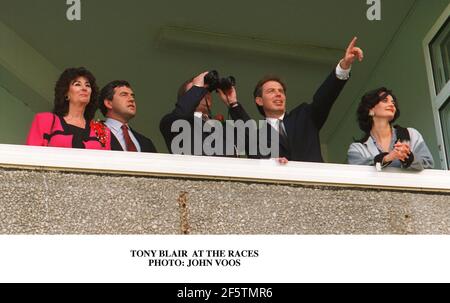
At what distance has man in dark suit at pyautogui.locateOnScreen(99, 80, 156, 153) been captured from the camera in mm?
4431

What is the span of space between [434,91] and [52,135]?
2.30m

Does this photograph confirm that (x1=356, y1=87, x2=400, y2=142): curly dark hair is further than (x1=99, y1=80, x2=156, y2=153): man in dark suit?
Yes

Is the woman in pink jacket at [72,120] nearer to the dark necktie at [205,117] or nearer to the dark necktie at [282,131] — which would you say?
the dark necktie at [205,117]

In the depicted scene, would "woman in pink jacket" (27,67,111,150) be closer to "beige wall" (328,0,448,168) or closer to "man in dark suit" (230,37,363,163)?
"man in dark suit" (230,37,363,163)

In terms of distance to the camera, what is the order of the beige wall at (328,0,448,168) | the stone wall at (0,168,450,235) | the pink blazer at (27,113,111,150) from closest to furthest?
the stone wall at (0,168,450,235), the pink blazer at (27,113,111,150), the beige wall at (328,0,448,168)

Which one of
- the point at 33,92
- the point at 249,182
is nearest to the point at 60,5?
the point at 33,92

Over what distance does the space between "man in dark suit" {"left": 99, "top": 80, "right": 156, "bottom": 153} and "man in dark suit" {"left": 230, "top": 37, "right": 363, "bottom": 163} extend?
1.45 ft

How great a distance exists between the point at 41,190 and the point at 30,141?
343mm

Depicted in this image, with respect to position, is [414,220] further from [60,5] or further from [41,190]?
[60,5]

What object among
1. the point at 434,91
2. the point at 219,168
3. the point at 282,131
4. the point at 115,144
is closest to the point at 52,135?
the point at 115,144

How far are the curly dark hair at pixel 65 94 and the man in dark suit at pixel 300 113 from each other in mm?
641

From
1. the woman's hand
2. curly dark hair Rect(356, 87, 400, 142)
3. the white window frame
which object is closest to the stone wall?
the woman's hand

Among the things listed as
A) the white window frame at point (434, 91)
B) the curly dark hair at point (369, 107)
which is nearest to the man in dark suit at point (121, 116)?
the curly dark hair at point (369, 107)

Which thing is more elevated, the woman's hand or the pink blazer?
the pink blazer
